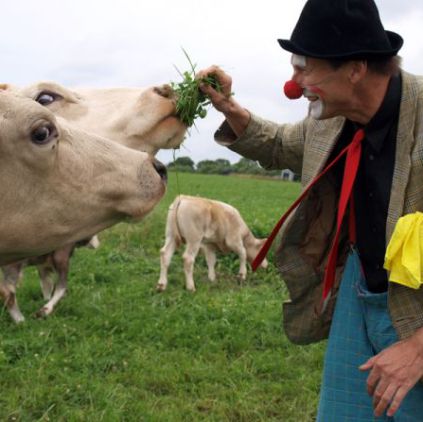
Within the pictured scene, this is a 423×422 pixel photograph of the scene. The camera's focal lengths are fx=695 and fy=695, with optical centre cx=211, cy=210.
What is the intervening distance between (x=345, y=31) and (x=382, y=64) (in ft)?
0.76

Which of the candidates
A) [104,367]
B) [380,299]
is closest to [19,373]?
[104,367]

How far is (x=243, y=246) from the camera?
483 inches

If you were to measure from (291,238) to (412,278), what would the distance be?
2.81ft

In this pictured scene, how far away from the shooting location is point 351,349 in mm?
3098

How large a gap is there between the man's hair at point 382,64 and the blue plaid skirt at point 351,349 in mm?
805

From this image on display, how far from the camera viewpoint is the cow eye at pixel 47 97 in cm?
388

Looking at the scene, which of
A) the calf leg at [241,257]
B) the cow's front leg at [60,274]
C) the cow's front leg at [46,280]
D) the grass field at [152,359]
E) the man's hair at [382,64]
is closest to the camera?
the man's hair at [382,64]

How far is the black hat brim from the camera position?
2566 mm

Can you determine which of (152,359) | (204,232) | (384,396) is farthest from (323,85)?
(204,232)

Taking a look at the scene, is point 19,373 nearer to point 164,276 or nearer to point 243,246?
point 164,276

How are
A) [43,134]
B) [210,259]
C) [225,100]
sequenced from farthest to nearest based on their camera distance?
[210,259], [225,100], [43,134]

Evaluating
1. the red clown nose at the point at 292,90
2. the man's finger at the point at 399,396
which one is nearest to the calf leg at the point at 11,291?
the red clown nose at the point at 292,90

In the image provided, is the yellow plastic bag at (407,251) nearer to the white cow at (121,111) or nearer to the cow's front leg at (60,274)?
the white cow at (121,111)

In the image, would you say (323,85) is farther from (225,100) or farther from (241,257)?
(241,257)
